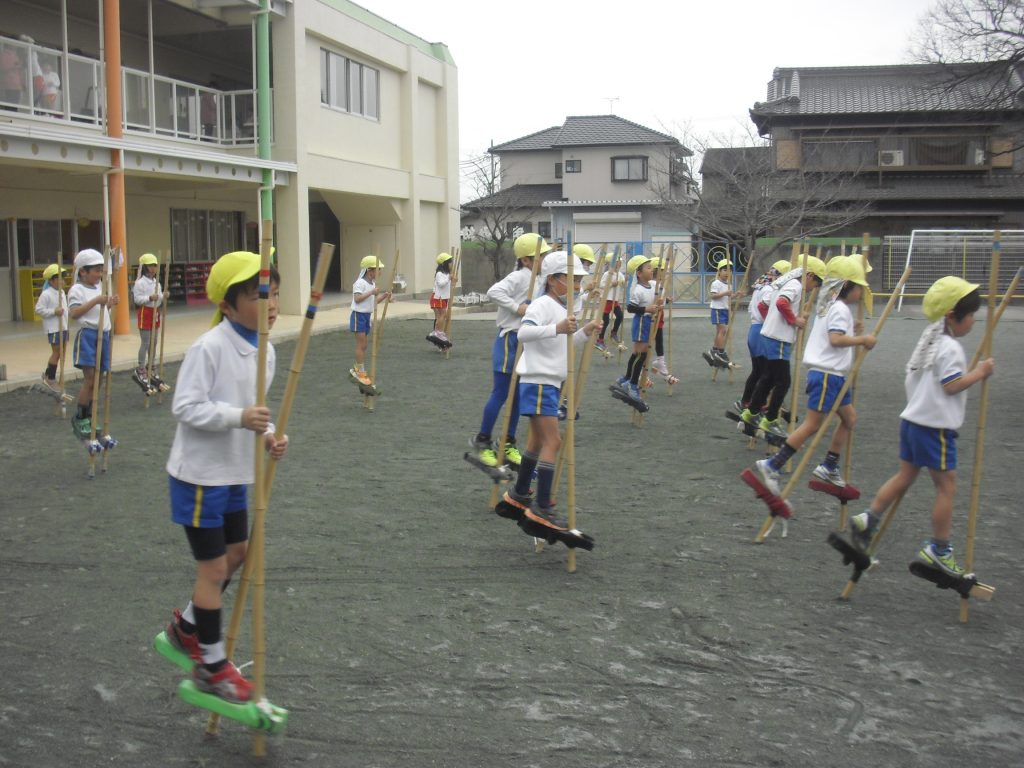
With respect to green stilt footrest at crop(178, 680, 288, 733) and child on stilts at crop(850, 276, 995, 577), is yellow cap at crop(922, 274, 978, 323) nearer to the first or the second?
child on stilts at crop(850, 276, 995, 577)

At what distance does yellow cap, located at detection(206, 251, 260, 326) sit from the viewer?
157 inches

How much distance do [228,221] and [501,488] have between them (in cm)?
2261

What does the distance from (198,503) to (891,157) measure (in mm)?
34339

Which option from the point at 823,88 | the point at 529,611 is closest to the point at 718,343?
the point at 529,611

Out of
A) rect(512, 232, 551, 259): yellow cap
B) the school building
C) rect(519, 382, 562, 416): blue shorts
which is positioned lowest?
rect(519, 382, 562, 416): blue shorts

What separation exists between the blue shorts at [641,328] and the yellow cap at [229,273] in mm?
8664

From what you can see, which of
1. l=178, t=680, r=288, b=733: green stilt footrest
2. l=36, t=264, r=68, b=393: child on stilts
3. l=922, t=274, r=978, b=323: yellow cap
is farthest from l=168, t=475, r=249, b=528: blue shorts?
l=36, t=264, r=68, b=393: child on stilts

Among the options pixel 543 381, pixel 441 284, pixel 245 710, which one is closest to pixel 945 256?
pixel 441 284

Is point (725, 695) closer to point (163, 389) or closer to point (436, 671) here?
point (436, 671)

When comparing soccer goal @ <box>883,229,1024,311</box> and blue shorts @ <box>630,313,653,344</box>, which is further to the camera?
soccer goal @ <box>883,229,1024,311</box>

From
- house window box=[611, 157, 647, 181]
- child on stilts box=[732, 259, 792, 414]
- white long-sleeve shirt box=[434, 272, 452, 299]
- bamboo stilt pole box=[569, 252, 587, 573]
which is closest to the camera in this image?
bamboo stilt pole box=[569, 252, 587, 573]

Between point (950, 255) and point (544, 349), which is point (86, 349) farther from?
point (950, 255)

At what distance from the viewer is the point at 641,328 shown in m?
12.5

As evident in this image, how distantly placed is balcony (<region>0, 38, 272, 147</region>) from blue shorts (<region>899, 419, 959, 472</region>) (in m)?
15.6
